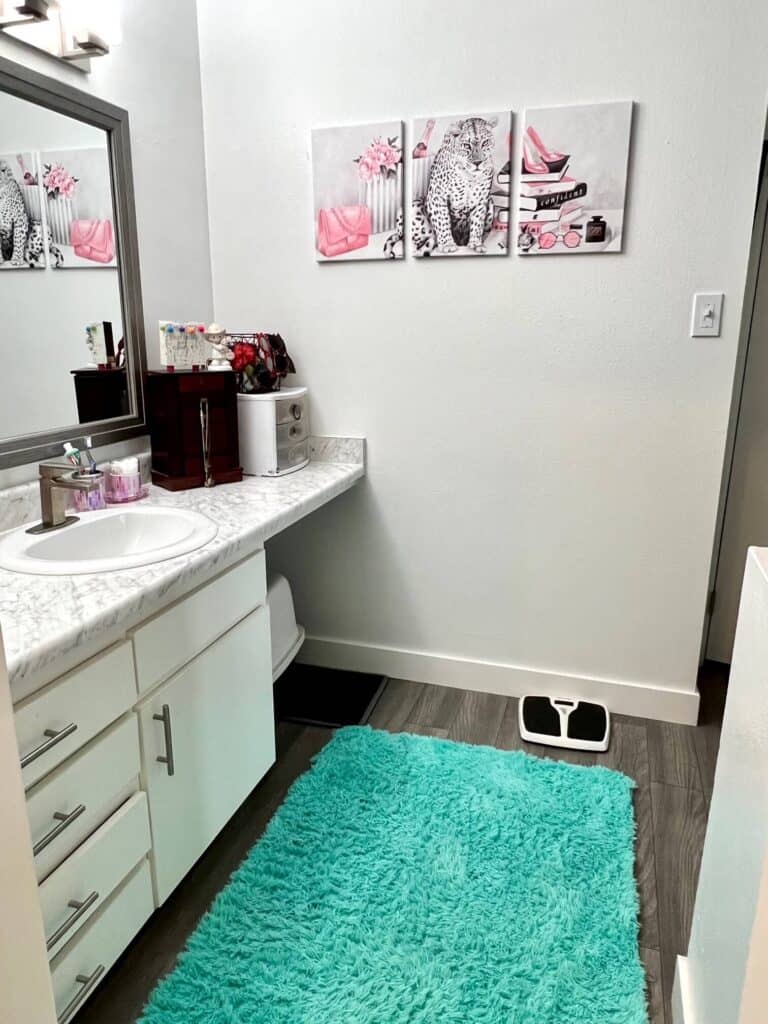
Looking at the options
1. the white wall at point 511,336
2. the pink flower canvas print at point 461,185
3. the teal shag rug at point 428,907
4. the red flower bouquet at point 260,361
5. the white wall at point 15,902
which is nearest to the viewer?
the white wall at point 15,902

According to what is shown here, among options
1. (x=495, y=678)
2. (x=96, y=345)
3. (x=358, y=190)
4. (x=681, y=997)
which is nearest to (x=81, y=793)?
(x=681, y=997)

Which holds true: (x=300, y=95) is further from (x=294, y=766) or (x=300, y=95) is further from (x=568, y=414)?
(x=294, y=766)

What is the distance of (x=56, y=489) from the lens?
157 centimetres

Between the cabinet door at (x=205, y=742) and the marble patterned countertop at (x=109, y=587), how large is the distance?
0.64ft

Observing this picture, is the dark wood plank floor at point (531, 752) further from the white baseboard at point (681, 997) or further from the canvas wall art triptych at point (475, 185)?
the canvas wall art triptych at point (475, 185)

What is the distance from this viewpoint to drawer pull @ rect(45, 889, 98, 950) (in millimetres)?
1114

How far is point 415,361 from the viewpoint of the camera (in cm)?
225

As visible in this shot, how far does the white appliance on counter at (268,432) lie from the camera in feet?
6.93

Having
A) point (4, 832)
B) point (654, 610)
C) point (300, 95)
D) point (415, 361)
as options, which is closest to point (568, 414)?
point (415, 361)

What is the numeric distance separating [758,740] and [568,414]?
4.44ft

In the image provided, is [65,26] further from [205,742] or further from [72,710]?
[205,742]

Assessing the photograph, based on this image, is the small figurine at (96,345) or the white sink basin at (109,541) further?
the small figurine at (96,345)

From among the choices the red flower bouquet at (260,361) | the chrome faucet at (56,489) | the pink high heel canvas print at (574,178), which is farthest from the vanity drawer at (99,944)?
the pink high heel canvas print at (574,178)

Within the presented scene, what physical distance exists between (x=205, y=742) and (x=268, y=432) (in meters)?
0.94
